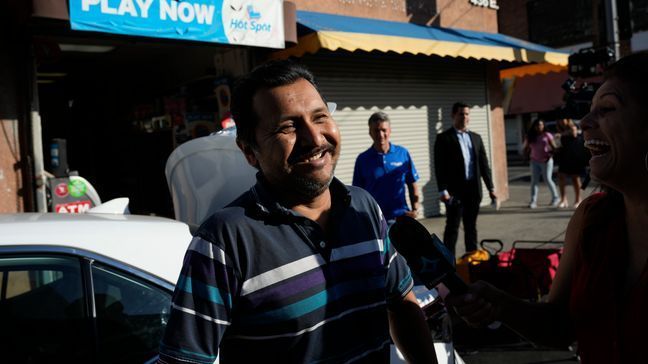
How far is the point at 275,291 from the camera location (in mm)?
1460

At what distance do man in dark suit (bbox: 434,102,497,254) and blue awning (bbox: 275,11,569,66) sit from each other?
7.46ft

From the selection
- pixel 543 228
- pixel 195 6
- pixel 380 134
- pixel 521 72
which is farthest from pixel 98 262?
pixel 521 72

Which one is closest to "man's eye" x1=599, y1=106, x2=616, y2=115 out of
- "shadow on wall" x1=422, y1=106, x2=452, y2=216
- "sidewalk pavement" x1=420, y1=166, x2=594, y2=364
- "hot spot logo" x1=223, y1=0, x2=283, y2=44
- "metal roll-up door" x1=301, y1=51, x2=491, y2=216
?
"sidewalk pavement" x1=420, y1=166, x2=594, y2=364

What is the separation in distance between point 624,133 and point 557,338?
634mm

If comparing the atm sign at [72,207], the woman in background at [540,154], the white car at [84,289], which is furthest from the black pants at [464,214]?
the woman in background at [540,154]

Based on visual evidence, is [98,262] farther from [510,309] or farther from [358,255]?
[510,309]

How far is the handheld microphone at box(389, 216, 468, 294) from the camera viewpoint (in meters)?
1.43

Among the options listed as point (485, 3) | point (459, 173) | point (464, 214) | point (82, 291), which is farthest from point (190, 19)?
point (485, 3)

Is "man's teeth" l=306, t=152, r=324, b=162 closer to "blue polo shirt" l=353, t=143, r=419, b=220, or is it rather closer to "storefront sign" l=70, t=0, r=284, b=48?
"blue polo shirt" l=353, t=143, r=419, b=220

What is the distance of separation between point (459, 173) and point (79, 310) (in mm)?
5433

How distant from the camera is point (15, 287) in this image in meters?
2.12

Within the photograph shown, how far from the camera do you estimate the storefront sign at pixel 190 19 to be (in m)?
6.49

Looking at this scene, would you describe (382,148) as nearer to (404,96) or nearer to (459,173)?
(459,173)

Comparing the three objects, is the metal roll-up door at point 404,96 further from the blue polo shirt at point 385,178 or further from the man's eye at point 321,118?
the man's eye at point 321,118
